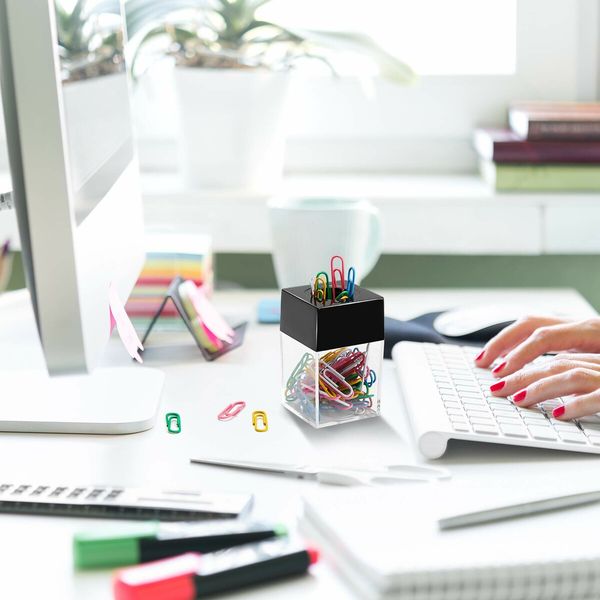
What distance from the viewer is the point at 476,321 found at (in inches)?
39.2

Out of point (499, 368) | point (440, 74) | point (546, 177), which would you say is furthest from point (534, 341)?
point (440, 74)

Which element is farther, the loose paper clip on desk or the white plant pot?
the white plant pot

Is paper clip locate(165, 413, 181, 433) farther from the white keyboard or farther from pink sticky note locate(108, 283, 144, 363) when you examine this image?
the white keyboard

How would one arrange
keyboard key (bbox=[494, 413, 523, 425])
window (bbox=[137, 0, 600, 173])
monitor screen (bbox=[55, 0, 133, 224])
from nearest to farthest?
monitor screen (bbox=[55, 0, 133, 224]), keyboard key (bbox=[494, 413, 523, 425]), window (bbox=[137, 0, 600, 173])

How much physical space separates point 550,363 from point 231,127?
2.44 feet

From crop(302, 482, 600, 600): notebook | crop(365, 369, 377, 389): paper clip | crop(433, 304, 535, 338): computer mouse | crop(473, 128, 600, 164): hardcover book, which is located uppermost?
crop(473, 128, 600, 164): hardcover book

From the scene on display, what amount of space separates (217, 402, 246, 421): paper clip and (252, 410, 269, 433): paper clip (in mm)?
21

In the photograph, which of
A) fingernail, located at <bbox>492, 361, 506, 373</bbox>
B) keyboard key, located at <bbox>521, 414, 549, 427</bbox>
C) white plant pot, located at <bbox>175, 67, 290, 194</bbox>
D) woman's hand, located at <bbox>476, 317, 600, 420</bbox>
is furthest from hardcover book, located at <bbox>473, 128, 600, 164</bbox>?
keyboard key, located at <bbox>521, 414, 549, 427</bbox>

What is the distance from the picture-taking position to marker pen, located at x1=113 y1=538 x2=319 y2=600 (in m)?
0.46

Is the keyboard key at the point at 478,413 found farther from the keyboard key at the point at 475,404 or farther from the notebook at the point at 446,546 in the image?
the notebook at the point at 446,546

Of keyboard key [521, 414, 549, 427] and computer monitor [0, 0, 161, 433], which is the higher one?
computer monitor [0, 0, 161, 433]

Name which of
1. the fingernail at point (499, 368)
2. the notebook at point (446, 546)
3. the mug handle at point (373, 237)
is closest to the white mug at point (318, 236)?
the mug handle at point (373, 237)

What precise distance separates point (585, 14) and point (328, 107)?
451mm

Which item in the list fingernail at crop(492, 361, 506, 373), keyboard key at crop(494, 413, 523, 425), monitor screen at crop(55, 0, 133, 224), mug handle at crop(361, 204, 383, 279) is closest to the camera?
monitor screen at crop(55, 0, 133, 224)
